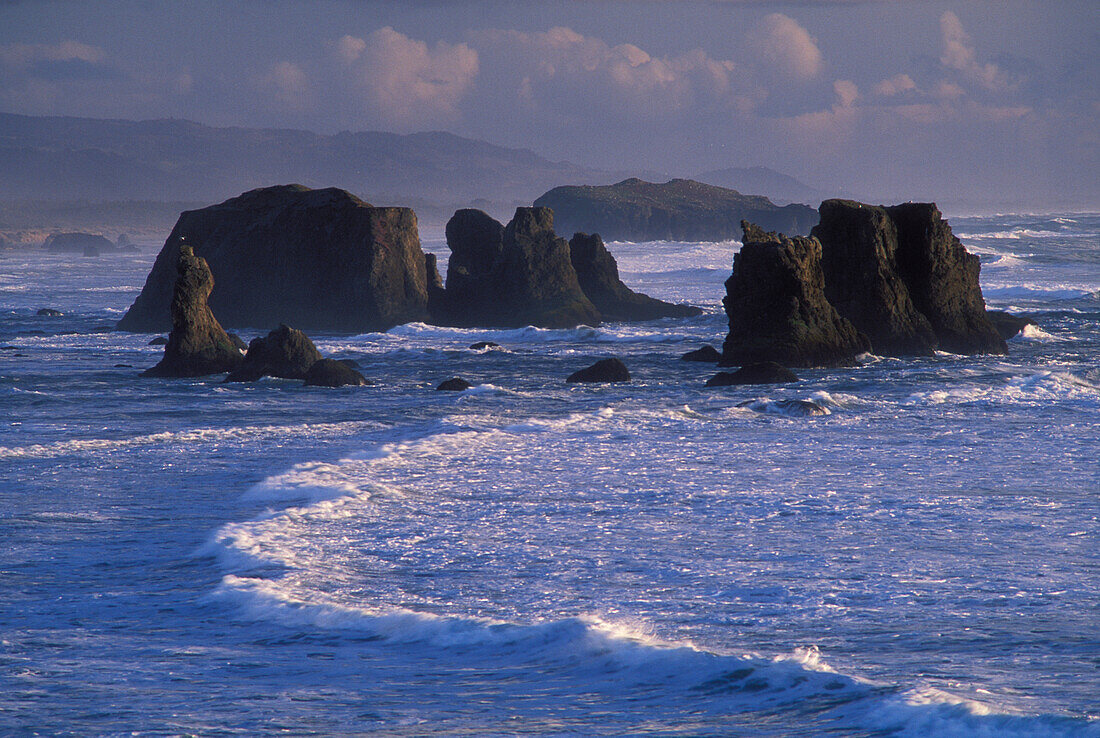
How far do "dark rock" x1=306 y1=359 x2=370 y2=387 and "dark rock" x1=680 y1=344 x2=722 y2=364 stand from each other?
10.9 meters

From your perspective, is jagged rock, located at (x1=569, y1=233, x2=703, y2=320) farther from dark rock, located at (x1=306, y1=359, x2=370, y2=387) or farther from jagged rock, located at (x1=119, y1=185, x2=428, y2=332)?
dark rock, located at (x1=306, y1=359, x2=370, y2=387)

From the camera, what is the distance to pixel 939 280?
35844 millimetres

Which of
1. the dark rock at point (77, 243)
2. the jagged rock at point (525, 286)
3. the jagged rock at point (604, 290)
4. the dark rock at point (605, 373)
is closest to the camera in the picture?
the dark rock at point (605, 373)

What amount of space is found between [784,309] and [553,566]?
22094 mm

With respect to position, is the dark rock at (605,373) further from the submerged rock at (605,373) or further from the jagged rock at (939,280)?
the jagged rock at (939,280)

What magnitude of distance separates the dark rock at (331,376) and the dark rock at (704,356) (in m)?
10.9

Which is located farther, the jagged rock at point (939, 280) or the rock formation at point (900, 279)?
the jagged rock at point (939, 280)

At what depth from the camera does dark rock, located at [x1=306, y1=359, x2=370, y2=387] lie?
29.5m

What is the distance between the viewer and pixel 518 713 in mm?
7801

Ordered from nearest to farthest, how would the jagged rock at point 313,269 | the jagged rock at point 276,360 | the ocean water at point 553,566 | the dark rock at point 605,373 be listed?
the ocean water at point 553,566, the dark rock at point 605,373, the jagged rock at point 276,360, the jagged rock at point 313,269

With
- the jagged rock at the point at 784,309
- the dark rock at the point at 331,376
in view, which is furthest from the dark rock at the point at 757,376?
the dark rock at the point at 331,376

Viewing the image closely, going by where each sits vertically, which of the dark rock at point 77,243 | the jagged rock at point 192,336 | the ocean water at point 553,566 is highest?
the dark rock at point 77,243

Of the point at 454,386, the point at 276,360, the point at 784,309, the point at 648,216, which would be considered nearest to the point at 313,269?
the point at 276,360

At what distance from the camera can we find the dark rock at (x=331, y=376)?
96.7 ft
